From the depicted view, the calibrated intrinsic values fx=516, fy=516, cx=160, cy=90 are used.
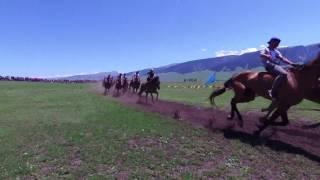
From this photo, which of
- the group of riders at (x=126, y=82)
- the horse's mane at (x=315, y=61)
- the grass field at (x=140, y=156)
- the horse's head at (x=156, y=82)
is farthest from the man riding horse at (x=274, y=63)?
the group of riders at (x=126, y=82)

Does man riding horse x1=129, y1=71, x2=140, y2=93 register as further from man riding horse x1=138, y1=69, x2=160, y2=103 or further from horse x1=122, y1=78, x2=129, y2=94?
man riding horse x1=138, y1=69, x2=160, y2=103

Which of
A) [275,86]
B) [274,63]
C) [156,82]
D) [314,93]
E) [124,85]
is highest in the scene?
[274,63]

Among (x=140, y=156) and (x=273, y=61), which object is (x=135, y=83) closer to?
(x=273, y=61)

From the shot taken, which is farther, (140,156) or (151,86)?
(151,86)

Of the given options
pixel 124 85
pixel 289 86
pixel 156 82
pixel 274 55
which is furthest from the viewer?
pixel 124 85

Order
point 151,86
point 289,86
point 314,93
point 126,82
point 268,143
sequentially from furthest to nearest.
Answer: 1. point 126,82
2. point 151,86
3. point 314,93
4. point 289,86
5. point 268,143

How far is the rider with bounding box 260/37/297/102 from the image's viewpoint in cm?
1510

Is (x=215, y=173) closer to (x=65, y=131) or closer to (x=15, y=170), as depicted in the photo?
(x=15, y=170)

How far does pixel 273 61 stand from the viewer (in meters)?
15.5

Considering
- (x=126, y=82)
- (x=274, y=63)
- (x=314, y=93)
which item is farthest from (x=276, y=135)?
(x=126, y=82)

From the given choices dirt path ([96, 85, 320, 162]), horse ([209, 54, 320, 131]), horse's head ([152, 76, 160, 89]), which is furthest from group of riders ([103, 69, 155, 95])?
horse ([209, 54, 320, 131])

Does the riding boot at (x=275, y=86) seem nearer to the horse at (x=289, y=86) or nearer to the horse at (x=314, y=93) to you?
the horse at (x=289, y=86)

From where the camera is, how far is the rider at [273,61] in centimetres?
1510

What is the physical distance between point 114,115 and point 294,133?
7.38m
